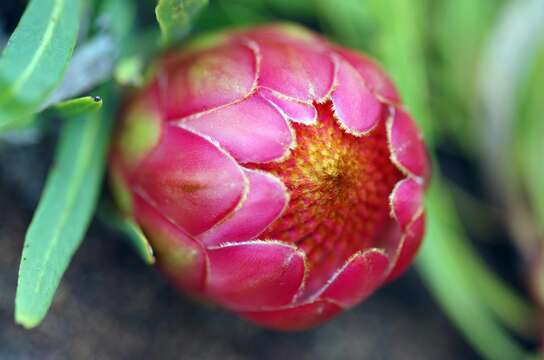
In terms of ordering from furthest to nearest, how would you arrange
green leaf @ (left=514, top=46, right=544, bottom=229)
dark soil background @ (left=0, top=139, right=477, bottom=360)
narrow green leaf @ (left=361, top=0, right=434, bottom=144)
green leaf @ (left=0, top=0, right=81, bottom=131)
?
green leaf @ (left=514, top=46, right=544, bottom=229)
narrow green leaf @ (left=361, top=0, right=434, bottom=144)
dark soil background @ (left=0, top=139, right=477, bottom=360)
green leaf @ (left=0, top=0, right=81, bottom=131)

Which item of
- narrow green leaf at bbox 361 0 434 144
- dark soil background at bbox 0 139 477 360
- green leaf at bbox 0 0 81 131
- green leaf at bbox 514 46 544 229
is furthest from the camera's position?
green leaf at bbox 514 46 544 229

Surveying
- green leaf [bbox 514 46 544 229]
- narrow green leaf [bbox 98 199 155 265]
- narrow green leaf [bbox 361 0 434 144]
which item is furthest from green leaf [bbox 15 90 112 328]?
green leaf [bbox 514 46 544 229]

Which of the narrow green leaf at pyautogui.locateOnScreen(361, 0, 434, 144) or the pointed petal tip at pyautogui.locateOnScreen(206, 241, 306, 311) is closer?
the pointed petal tip at pyautogui.locateOnScreen(206, 241, 306, 311)

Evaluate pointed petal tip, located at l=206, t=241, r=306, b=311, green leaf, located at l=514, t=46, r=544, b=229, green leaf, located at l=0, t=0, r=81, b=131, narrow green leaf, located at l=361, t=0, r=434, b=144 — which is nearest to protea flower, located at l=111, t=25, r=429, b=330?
pointed petal tip, located at l=206, t=241, r=306, b=311

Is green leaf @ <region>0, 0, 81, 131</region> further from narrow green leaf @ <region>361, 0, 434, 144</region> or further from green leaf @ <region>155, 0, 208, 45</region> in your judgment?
narrow green leaf @ <region>361, 0, 434, 144</region>

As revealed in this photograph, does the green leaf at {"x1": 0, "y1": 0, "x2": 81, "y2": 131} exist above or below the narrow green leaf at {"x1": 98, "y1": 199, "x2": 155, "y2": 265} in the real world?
above

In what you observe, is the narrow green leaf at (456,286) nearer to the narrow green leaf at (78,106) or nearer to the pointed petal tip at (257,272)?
the pointed petal tip at (257,272)

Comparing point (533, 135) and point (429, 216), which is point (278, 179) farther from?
point (533, 135)

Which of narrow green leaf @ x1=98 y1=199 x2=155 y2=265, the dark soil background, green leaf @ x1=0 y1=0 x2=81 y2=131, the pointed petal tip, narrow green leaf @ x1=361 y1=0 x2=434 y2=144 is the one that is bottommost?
the dark soil background

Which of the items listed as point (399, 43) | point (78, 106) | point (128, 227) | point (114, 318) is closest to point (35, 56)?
point (78, 106)
